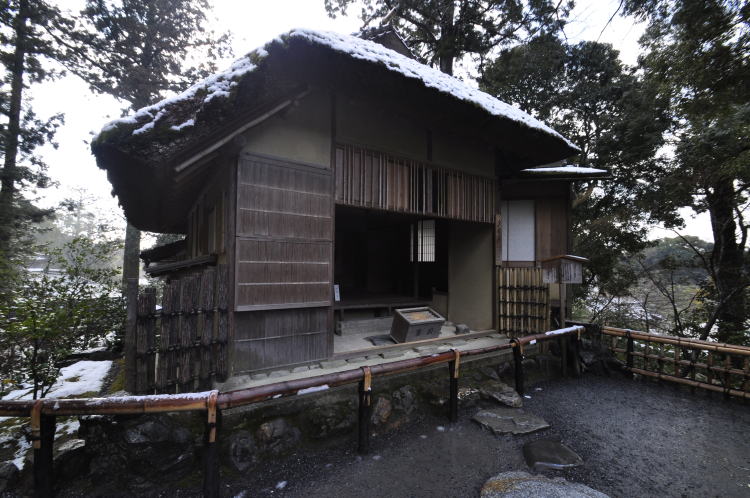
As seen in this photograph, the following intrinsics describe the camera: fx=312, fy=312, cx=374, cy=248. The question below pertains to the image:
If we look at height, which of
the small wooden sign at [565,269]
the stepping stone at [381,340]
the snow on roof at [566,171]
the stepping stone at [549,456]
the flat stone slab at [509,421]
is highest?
the snow on roof at [566,171]

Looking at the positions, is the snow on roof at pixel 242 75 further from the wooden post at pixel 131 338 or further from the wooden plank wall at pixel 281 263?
the wooden post at pixel 131 338

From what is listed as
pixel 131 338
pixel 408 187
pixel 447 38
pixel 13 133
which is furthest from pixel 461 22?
pixel 13 133

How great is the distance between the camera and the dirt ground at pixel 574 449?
A: 2.84 meters

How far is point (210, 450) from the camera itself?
99.1 inches

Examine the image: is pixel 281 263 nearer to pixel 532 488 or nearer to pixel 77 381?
pixel 532 488

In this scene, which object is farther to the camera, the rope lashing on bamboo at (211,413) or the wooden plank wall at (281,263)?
the wooden plank wall at (281,263)

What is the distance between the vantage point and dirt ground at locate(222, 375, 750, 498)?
284 centimetres

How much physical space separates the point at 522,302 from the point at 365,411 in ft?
14.3

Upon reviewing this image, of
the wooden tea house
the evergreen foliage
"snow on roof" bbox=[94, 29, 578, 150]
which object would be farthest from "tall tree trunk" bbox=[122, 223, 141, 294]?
"snow on roof" bbox=[94, 29, 578, 150]

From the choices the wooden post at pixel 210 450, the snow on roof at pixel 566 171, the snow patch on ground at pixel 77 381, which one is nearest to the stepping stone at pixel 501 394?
the wooden post at pixel 210 450

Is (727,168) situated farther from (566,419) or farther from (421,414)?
(421,414)

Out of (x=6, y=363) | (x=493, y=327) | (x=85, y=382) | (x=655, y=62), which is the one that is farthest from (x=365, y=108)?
(x=85, y=382)

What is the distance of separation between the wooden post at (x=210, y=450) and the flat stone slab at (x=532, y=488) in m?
2.28

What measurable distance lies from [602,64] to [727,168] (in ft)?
27.4
